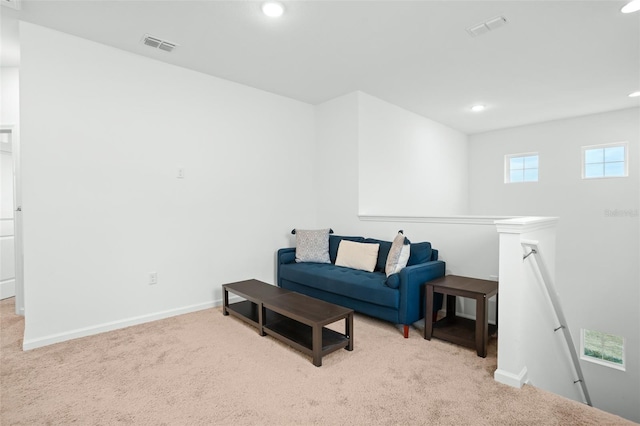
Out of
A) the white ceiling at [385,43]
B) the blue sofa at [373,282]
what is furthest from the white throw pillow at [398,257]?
the white ceiling at [385,43]

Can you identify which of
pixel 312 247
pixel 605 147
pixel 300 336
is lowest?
pixel 300 336

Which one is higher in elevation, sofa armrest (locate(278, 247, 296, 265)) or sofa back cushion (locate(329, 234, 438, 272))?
sofa back cushion (locate(329, 234, 438, 272))

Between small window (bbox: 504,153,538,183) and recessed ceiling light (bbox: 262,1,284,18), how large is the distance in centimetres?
550

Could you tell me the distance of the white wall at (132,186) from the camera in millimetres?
2836

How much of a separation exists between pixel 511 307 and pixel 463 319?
3.84 ft

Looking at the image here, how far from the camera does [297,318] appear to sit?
2.58 metres

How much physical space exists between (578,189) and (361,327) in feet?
15.6

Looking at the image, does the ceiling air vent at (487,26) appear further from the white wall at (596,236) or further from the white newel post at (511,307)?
the white wall at (596,236)

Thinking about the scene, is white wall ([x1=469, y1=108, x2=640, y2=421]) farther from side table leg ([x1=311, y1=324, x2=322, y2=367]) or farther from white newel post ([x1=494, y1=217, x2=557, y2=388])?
side table leg ([x1=311, y1=324, x2=322, y2=367])

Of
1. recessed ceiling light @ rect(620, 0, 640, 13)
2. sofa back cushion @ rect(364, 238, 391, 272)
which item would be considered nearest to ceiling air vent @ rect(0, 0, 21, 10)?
sofa back cushion @ rect(364, 238, 391, 272)

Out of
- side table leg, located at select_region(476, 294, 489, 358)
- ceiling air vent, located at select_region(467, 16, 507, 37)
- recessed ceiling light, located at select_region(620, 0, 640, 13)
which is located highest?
ceiling air vent, located at select_region(467, 16, 507, 37)

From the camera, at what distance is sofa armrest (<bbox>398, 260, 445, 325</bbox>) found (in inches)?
116

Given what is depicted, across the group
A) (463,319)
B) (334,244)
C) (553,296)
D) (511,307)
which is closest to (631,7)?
(553,296)

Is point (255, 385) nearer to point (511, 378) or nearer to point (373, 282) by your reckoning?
point (373, 282)
